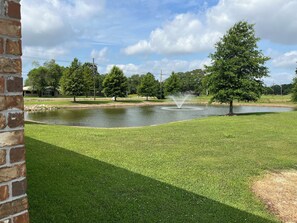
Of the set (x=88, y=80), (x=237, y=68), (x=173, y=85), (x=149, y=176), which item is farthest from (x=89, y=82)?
(x=149, y=176)

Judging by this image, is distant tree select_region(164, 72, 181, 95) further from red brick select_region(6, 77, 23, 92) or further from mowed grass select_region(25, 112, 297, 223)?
red brick select_region(6, 77, 23, 92)

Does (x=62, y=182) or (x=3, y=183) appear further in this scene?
(x=62, y=182)

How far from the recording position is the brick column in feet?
5.08

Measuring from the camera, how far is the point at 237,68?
21266 millimetres

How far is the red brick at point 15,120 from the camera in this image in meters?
1.60

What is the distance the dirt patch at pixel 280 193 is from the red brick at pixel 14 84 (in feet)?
13.2

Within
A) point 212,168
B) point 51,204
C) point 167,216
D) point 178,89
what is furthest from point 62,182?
point 178,89

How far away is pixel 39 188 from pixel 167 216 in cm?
215

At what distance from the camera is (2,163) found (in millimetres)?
1581

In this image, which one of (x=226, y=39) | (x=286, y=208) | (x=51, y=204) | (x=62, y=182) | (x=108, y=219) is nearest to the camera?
(x=108, y=219)

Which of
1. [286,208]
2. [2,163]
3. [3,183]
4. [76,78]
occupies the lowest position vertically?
[286,208]

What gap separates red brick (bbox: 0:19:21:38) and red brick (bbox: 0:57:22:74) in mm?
136

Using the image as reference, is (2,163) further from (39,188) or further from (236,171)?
(236,171)

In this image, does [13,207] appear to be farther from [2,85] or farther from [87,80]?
[87,80]
